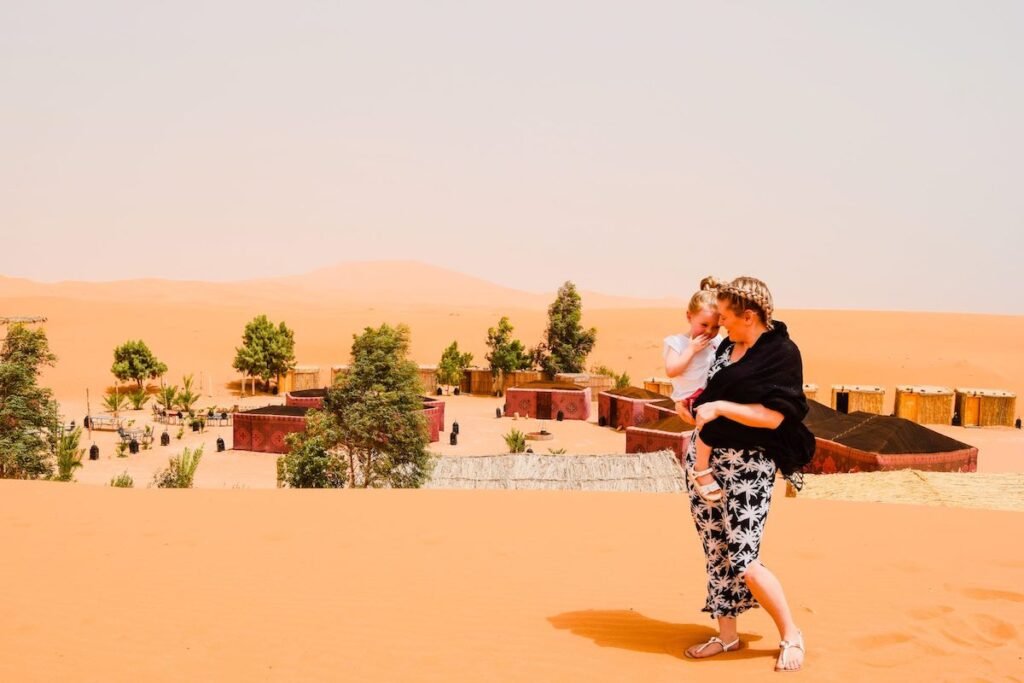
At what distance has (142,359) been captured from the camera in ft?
162

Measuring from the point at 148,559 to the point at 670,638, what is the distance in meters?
4.82

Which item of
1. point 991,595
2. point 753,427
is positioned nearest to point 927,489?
point 991,595

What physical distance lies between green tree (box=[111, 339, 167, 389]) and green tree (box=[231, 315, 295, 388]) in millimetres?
4759

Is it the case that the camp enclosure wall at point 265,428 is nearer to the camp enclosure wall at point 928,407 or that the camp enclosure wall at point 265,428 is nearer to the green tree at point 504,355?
the green tree at point 504,355

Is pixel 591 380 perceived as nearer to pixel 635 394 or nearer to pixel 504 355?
pixel 504 355

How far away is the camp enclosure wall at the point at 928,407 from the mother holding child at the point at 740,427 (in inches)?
1517

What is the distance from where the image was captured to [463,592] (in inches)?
264

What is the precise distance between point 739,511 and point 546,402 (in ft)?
125

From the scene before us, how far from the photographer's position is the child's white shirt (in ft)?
16.8

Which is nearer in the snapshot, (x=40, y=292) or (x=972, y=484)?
(x=972, y=484)

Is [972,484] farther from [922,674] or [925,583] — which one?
[922,674]

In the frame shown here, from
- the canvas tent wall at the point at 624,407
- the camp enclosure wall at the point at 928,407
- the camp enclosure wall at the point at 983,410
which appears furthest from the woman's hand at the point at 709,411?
the camp enclosure wall at the point at 983,410

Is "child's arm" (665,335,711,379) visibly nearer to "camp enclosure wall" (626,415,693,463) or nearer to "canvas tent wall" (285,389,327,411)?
"camp enclosure wall" (626,415,693,463)

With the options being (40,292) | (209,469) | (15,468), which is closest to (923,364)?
(209,469)
